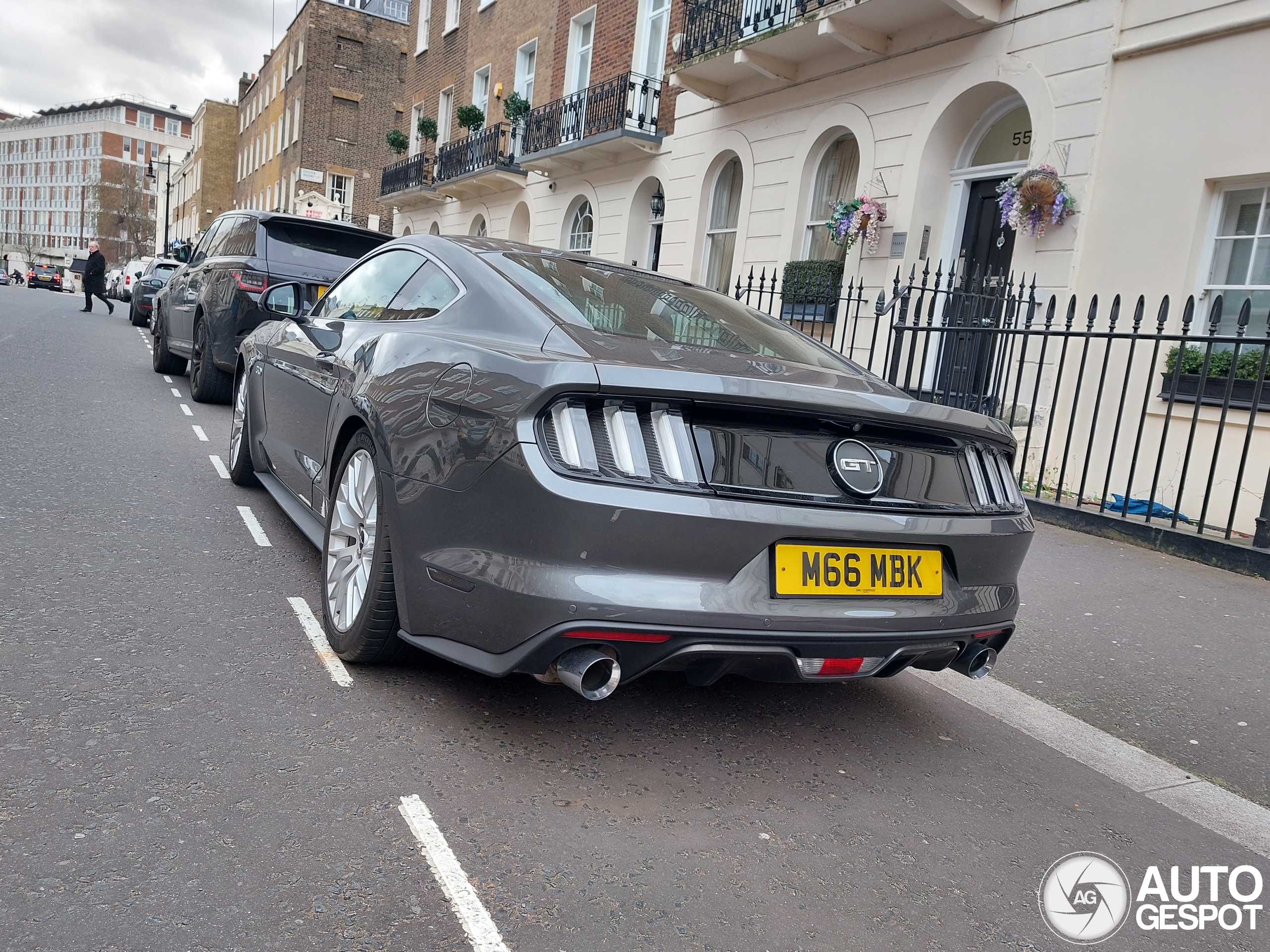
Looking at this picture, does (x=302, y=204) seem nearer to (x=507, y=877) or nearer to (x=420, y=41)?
(x=420, y=41)

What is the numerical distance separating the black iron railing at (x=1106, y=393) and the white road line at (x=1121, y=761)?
9.29 feet

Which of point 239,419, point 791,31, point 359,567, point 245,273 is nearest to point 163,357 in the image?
point 245,273

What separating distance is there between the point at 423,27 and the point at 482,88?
5.35m

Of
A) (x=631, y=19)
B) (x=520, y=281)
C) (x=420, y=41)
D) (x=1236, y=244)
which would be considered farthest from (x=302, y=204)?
(x=520, y=281)

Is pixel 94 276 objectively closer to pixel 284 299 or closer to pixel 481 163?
pixel 481 163

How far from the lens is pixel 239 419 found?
19.0ft

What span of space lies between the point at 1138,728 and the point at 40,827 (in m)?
3.37

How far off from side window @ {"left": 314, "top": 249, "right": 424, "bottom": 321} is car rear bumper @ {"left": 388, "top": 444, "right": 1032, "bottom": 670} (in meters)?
1.47

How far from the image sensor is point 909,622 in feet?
8.83

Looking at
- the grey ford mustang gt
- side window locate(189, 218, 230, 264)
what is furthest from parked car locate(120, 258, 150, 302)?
the grey ford mustang gt

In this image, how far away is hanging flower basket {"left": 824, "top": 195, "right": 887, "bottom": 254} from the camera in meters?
11.3

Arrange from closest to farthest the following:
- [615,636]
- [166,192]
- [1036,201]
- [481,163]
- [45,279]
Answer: [615,636] → [1036,201] → [481,163] → [45,279] → [166,192]
